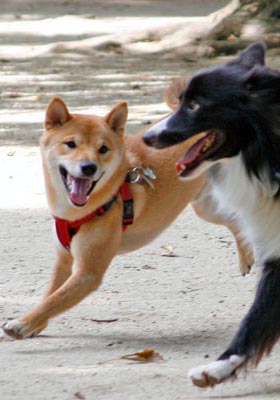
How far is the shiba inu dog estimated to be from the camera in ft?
17.8

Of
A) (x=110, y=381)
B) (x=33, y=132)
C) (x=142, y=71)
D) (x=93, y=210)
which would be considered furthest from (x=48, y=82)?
(x=110, y=381)

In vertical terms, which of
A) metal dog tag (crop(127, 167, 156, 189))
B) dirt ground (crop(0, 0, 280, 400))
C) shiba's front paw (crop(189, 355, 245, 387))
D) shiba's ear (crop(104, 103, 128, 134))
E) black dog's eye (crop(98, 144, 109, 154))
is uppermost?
shiba's ear (crop(104, 103, 128, 134))

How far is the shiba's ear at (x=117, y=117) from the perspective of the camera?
5.70m

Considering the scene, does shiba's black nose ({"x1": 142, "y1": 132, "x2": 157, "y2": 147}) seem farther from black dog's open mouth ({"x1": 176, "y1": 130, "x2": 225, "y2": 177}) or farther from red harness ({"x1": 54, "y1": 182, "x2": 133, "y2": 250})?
red harness ({"x1": 54, "y1": 182, "x2": 133, "y2": 250})

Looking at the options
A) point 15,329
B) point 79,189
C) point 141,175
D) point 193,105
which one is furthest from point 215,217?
point 193,105

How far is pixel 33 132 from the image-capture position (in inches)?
407

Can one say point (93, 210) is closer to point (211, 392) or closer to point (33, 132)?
point (211, 392)

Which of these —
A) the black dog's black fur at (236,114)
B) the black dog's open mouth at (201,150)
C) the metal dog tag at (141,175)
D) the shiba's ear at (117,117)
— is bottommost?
the metal dog tag at (141,175)

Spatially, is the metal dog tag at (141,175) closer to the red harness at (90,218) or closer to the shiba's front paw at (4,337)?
the red harness at (90,218)

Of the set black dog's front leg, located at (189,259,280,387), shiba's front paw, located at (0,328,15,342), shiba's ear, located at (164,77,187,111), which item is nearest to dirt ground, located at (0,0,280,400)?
shiba's front paw, located at (0,328,15,342)

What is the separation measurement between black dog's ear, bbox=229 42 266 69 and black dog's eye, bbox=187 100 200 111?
10.7 inches

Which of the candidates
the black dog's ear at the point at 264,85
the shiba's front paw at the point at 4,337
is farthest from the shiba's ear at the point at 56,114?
the black dog's ear at the point at 264,85

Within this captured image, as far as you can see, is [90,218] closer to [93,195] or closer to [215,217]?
[93,195]

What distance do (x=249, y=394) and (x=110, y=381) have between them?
1.91ft
